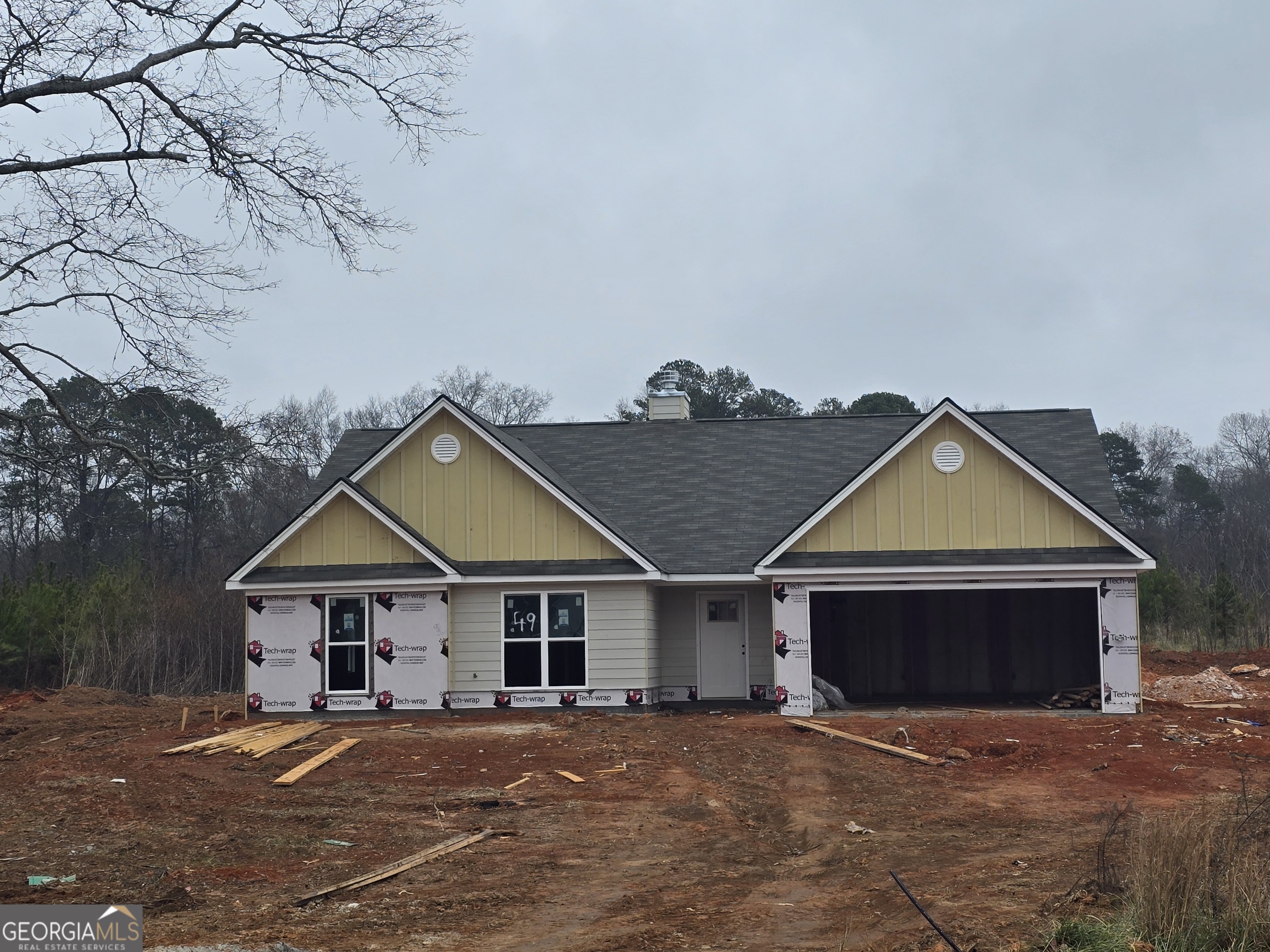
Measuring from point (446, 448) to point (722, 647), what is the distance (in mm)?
6451

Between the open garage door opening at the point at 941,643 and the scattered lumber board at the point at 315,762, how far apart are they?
1083cm

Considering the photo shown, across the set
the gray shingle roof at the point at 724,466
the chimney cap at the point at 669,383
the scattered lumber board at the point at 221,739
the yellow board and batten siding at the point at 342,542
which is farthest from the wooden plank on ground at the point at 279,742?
the chimney cap at the point at 669,383

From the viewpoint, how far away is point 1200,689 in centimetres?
2478

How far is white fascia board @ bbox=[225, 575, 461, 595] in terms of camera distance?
820 inches

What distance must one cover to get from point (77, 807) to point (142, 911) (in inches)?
186

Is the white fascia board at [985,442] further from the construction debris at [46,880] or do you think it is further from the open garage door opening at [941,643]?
the construction debris at [46,880]

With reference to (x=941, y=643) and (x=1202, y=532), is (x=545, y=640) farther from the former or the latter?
(x=1202, y=532)

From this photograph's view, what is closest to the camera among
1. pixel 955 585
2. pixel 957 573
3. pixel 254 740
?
pixel 254 740

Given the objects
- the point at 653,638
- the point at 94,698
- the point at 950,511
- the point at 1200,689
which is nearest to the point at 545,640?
the point at 653,638

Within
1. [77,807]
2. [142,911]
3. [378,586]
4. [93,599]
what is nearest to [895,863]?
[142,911]

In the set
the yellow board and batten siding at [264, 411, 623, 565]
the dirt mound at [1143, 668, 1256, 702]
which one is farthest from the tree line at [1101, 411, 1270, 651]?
the yellow board and batten siding at [264, 411, 623, 565]

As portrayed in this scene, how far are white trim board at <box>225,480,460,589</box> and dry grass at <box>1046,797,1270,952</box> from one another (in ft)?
48.3

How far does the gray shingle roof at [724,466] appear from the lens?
23.0m

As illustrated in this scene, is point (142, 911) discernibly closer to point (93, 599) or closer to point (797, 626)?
point (797, 626)
